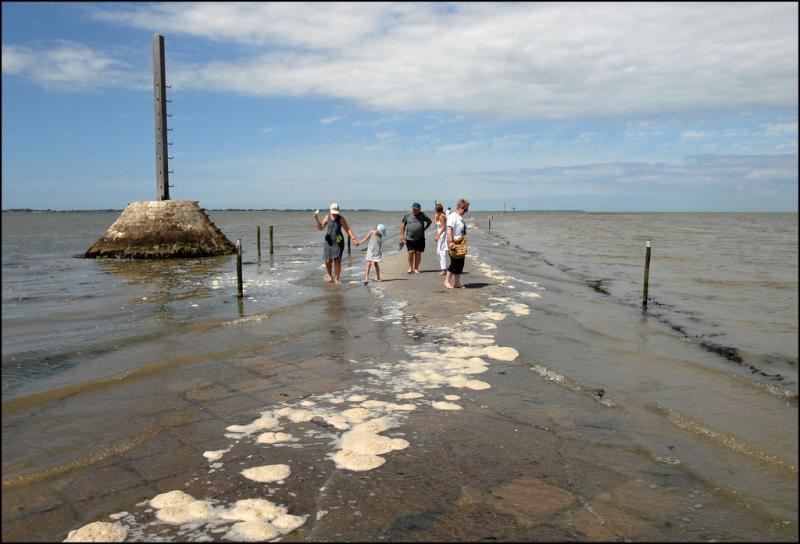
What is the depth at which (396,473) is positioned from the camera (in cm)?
461

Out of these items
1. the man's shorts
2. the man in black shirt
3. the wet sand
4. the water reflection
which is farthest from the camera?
the man's shorts

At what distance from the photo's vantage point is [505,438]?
17.8ft

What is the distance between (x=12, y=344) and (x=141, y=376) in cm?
374

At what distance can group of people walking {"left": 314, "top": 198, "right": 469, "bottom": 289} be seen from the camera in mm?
14578

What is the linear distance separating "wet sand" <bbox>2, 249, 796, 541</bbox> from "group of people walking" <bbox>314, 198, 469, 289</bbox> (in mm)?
7277

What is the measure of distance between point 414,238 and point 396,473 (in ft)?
46.7

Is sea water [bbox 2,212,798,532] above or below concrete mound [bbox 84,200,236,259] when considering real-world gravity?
below

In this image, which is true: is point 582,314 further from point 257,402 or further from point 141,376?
point 141,376

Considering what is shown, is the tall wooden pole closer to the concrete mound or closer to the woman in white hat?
the concrete mound

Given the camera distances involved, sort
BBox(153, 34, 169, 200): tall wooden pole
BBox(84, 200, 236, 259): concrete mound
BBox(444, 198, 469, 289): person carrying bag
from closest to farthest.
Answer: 1. BBox(444, 198, 469, 289): person carrying bag
2. BBox(153, 34, 169, 200): tall wooden pole
3. BBox(84, 200, 236, 259): concrete mound

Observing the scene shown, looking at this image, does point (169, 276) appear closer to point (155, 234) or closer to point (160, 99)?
point (155, 234)

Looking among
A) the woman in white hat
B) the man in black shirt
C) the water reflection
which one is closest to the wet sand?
the water reflection

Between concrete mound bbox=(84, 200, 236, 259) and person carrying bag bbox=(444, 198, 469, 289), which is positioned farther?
concrete mound bbox=(84, 200, 236, 259)

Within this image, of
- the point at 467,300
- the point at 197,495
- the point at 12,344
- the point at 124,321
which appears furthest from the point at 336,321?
the point at 197,495
